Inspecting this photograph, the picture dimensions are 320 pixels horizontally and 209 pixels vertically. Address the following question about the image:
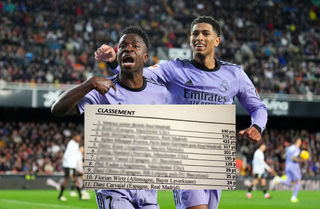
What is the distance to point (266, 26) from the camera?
33062 mm

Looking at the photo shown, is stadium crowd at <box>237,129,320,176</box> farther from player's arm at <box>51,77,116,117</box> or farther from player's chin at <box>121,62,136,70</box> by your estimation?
player's arm at <box>51,77,116,117</box>

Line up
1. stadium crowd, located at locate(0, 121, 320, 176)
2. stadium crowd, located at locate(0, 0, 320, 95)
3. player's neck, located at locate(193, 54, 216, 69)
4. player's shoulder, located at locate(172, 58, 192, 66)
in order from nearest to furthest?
player's neck, located at locate(193, 54, 216, 69) < player's shoulder, located at locate(172, 58, 192, 66) < stadium crowd, located at locate(0, 121, 320, 176) < stadium crowd, located at locate(0, 0, 320, 95)

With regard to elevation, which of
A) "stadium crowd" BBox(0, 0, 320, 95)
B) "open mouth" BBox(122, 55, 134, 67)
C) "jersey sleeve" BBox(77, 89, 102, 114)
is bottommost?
"jersey sleeve" BBox(77, 89, 102, 114)

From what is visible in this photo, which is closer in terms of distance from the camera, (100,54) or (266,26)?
(100,54)

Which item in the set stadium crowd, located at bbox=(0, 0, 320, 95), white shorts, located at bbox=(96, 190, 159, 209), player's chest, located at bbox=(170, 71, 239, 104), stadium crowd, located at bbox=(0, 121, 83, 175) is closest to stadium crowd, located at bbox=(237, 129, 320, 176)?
stadium crowd, located at bbox=(0, 0, 320, 95)

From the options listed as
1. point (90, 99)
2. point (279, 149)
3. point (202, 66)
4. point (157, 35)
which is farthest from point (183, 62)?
point (157, 35)

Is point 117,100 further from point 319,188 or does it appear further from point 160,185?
point 319,188

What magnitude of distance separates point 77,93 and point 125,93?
538 mm

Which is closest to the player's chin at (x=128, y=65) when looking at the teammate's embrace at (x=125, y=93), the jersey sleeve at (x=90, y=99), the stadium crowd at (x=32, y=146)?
the teammate's embrace at (x=125, y=93)

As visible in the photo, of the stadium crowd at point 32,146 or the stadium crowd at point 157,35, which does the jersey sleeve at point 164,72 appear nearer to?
the stadium crowd at point 32,146

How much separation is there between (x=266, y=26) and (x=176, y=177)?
99.8 ft

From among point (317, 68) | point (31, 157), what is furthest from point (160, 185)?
point (317, 68)

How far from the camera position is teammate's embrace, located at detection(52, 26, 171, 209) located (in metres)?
3.94

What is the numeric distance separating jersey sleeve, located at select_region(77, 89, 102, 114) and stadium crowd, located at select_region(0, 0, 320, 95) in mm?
19782
